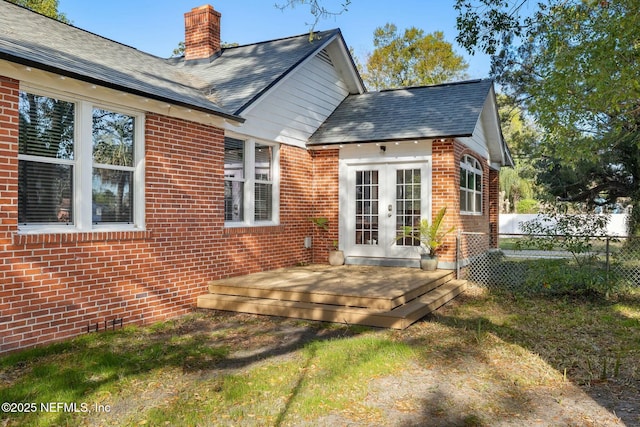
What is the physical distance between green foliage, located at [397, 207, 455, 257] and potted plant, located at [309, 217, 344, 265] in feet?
5.21

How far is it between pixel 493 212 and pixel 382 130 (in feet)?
23.7

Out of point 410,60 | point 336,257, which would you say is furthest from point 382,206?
point 410,60

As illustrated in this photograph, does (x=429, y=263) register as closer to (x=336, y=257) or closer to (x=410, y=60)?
(x=336, y=257)

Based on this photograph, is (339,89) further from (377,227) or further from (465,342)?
(465,342)

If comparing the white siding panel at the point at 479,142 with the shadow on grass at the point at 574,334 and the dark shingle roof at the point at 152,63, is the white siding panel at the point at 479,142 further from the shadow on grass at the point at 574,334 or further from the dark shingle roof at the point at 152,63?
the dark shingle roof at the point at 152,63

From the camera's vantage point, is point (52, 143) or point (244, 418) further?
point (52, 143)

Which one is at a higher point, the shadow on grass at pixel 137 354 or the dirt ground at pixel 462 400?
the shadow on grass at pixel 137 354

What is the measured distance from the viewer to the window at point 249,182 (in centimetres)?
897

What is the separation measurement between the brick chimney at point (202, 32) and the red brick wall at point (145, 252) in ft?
13.6

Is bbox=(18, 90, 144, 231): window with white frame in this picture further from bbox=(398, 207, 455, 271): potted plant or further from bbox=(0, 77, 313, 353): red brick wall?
bbox=(398, 207, 455, 271): potted plant

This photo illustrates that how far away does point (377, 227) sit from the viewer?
11.0 meters

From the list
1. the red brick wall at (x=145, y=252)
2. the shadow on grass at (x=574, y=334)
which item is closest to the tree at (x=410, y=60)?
the red brick wall at (x=145, y=252)

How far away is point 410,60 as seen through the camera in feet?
101

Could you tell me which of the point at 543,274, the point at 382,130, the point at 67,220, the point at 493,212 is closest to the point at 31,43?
the point at 67,220
